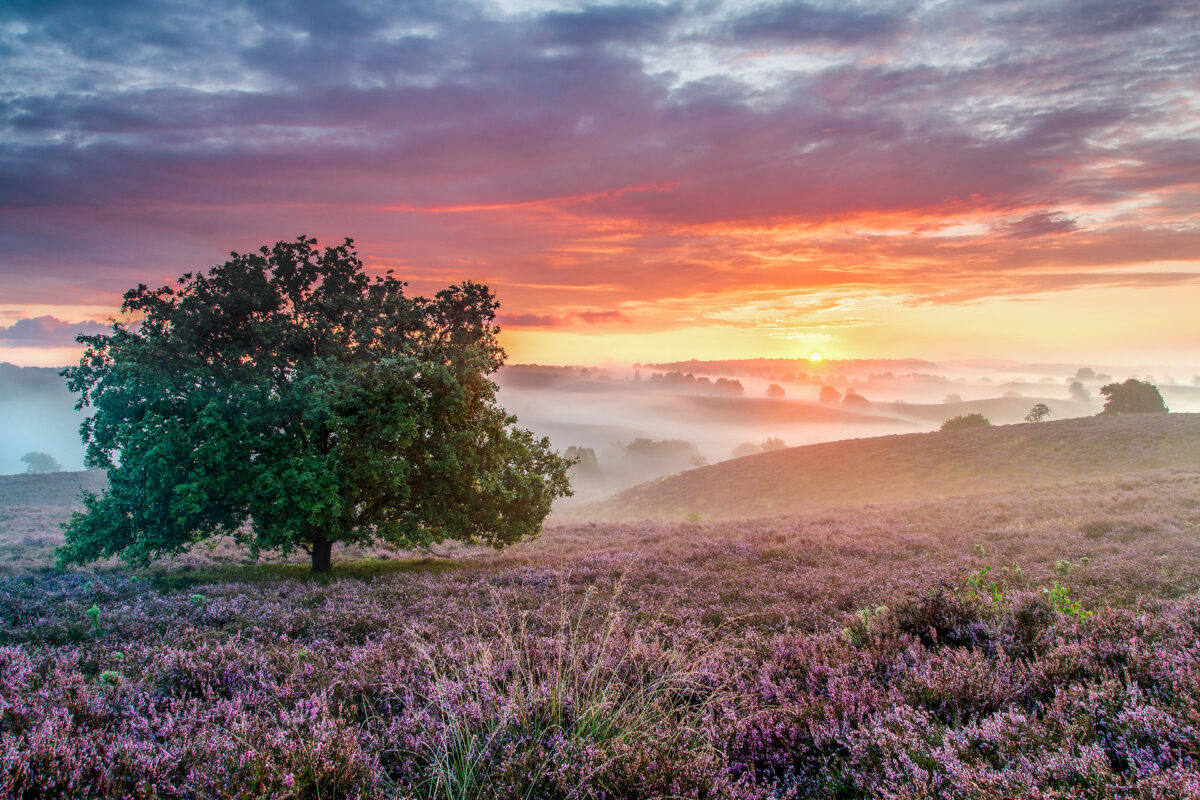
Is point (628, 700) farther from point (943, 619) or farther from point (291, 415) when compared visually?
point (291, 415)

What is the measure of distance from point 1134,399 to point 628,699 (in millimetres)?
89147

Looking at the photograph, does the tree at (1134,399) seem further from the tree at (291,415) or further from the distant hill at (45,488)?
the distant hill at (45,488)

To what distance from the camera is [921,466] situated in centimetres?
4750

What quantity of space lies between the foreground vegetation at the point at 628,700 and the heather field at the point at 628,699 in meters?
0.02

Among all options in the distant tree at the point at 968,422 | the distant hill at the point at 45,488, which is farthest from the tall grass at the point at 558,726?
the distant tree at the point at 968,422

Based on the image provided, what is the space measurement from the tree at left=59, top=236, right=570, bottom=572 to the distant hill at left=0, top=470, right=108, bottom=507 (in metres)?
35.7

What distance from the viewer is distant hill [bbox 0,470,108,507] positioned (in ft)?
133

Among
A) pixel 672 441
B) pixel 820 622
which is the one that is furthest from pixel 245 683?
pixel 672 441

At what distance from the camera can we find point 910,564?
12.8 meters

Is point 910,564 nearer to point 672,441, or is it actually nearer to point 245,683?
point 245,683

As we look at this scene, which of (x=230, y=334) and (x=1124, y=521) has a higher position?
(x=230, y=334)

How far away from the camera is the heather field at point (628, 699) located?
3.04 metres

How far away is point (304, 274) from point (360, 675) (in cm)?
1379

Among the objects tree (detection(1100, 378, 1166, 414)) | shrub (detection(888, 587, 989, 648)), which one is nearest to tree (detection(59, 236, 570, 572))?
shrub (detection(888, 587, 989, 648))
